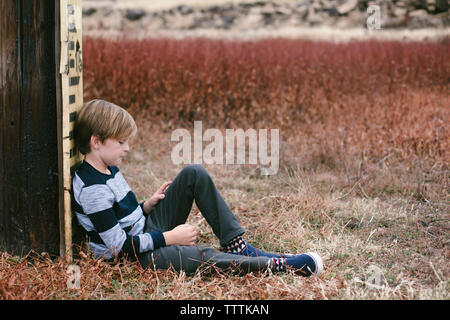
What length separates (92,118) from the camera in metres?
2.60

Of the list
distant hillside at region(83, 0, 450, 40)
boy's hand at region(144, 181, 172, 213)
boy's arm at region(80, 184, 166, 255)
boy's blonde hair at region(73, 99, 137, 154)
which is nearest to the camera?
boy's arm at region(80, 184, 166, 255)

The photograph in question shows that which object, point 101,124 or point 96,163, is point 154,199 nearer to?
point 96,163

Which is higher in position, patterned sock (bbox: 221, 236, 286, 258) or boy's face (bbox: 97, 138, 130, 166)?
boy's face (bbox: 97, 138, 130, 166)

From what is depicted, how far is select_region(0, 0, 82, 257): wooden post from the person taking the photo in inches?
99.0

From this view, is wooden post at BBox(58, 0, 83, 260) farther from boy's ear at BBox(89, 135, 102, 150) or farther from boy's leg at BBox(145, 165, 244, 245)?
boy's leg at BBox(145, 165, 244, 245)

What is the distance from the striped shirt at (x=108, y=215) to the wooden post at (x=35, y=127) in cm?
9

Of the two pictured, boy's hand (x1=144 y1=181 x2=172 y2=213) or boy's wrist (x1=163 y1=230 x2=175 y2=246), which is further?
boy's hand (x1=144 y1=181 x2=172 y2=213)

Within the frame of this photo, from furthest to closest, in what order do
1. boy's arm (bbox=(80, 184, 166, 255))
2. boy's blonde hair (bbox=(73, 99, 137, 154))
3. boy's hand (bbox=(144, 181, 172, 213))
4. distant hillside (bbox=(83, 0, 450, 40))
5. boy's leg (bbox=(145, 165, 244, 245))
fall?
distant hillside (bbox=(83, 0, 450, 40))
boy's hand (bbox=(144, 181, 172, 213))
boy's leg (bbox=(145, 165, 244, 245))
boy's blonde hair (bbox=(73, 99, 137, 154))
boy's arm (bbox=(80, 184, 166, 255))

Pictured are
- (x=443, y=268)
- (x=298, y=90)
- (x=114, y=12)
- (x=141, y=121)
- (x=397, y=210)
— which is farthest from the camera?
(x=114, y=12)

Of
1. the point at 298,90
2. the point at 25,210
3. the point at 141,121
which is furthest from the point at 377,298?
the point at 298,90

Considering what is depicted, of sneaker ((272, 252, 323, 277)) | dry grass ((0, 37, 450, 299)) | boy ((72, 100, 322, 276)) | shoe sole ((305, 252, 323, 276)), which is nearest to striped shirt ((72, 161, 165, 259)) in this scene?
boy ((72, 100, 322, 276))

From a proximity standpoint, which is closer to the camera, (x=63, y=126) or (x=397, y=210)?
(x=63, y=126)
